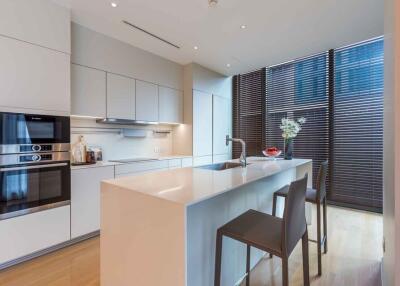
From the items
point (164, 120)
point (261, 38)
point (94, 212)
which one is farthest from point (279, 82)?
point (94, 212)

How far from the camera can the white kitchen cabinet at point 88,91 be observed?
2.73 m

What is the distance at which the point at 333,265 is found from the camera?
2080 millimetres

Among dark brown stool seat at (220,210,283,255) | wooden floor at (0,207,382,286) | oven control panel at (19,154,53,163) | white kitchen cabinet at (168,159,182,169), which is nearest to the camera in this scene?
dark brown stool seat at (220,210,283,255)

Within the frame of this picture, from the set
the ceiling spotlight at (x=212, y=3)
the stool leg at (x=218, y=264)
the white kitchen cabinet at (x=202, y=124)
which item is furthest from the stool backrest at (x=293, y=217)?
the white kitchen cabinet at (x=202, y=124)

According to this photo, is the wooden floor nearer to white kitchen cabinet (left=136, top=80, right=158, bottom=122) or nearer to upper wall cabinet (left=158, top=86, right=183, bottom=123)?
white kitchen cabinet (left=136, top=80, right=158, bottom=122)

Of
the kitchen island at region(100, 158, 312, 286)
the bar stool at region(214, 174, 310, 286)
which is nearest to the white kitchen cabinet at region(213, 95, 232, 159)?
the kitchen island at region(100, 158, 312, 286)

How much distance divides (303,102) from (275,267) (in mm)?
3185

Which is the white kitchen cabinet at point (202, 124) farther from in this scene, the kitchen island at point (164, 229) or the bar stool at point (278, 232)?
the bar stool at point (278, 232)

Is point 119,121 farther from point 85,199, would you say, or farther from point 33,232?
point 33,232

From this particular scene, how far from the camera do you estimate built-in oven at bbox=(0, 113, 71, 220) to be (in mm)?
1991

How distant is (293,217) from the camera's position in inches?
48.8

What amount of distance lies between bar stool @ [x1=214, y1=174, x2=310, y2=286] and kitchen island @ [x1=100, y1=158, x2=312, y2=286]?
0.52 feet

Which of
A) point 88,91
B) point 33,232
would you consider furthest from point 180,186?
point 88,91

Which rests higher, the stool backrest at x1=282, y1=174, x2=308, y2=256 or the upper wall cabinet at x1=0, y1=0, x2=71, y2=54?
the upper wall cabinet at x1=0, y1=0, x2=71, y2=54
